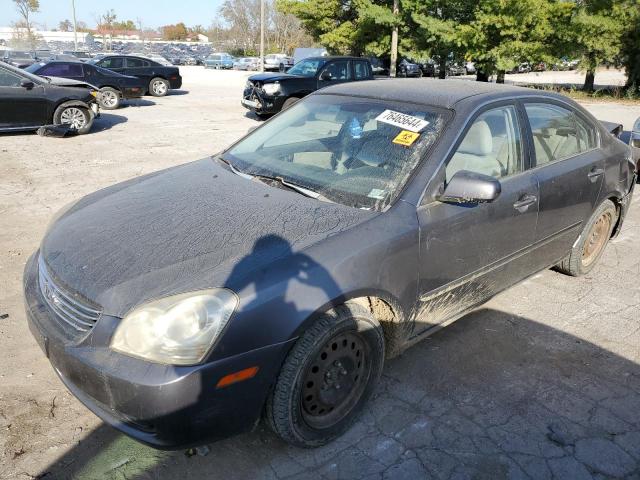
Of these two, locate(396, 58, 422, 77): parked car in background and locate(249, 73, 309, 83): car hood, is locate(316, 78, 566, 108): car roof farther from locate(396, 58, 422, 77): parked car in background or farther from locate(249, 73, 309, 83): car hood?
locate(396, 58, 422, 77): parked car in background

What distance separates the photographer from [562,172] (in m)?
3.74

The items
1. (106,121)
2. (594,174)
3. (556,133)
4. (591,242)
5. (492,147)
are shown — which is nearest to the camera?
(492,147)

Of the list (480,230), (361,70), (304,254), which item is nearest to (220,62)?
(361,70)

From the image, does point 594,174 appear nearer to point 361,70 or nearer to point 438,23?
point 361,70

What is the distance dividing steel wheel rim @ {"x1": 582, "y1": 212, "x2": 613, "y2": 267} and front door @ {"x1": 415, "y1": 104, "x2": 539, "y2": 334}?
1122 mm

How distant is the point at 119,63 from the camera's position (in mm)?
18250

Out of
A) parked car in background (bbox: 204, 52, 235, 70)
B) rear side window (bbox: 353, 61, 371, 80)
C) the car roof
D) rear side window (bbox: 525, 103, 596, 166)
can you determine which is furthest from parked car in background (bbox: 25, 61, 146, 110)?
parked car in background (bbox: 204, 52, 235, 70)

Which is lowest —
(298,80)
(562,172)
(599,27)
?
(562,172)

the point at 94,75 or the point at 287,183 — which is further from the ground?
the point at 94,75

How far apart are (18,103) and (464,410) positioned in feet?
34.7

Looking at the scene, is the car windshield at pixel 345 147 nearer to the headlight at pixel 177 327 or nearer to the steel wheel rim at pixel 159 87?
the headlight at pixel 177 327

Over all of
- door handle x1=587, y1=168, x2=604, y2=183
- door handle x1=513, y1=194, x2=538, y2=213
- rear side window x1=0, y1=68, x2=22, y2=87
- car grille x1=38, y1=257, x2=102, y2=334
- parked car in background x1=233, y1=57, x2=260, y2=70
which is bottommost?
car grille x1=38, y1=257, x2=102, y2=334

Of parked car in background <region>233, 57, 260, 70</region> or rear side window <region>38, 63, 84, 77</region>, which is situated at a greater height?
parked car in background <region>233, 57, 260, 70</region>

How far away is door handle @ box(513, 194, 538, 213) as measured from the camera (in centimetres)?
336
